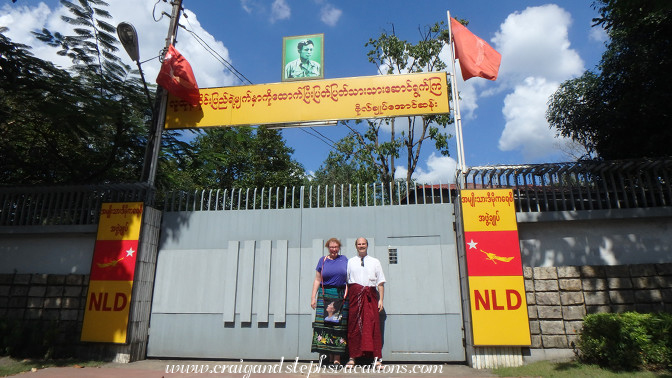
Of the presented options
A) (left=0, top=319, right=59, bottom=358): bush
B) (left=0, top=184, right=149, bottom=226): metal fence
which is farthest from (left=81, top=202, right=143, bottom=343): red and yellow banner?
(left=0, top=319, right=59, bottom=358): bush

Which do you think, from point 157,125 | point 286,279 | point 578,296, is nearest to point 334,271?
point 286,279

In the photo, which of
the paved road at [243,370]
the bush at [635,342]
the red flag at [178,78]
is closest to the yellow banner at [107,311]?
the paved road at [243,370]

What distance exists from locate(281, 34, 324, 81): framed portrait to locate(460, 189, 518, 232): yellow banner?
3.23 meters

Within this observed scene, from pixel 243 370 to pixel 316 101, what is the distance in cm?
421

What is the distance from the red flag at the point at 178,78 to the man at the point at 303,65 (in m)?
1.70

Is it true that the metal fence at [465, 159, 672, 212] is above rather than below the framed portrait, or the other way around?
below

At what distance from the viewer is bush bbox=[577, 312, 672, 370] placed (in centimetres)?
411

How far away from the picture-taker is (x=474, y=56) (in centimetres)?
623

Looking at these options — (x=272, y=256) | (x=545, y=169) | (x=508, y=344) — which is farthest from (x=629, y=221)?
(x=272, y=256)

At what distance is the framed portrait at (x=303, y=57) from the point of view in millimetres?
6555

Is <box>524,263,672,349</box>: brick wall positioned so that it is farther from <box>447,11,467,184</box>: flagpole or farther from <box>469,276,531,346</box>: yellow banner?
<box>447,11,467,184</box>: flagpole

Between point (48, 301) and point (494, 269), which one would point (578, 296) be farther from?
point (48, 301)

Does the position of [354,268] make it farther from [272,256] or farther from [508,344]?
[508,344]

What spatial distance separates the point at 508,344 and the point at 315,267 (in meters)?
2.78
